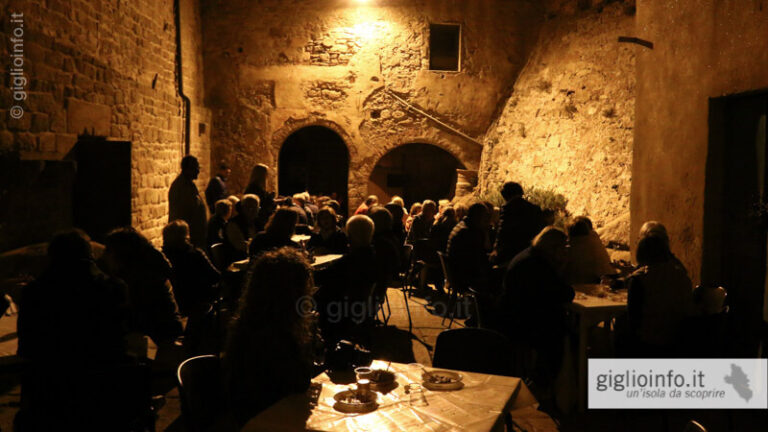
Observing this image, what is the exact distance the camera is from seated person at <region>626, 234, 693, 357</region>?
395 centimetres

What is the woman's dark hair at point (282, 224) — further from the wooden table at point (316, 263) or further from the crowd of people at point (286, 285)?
the wooden table at point (316, 263)

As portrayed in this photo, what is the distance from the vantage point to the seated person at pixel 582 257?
532cm

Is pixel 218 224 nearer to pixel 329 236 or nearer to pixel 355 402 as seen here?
pixel 329 236

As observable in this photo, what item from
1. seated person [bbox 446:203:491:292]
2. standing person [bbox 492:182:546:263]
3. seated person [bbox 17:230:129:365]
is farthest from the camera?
standing person [bbox 492:182:546:263]

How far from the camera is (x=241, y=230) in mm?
6566

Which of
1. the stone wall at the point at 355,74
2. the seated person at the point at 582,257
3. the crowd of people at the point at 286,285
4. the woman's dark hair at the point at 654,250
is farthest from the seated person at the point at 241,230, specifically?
the stone wall at the point at 355,74

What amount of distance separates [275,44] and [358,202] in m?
3.74

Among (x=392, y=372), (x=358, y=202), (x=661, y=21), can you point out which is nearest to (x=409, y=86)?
(x=358, y=202)

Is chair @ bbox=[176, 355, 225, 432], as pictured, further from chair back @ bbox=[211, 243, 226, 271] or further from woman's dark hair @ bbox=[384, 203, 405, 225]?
woman's dark hair @ bbox=[384, 203, 405, 225]

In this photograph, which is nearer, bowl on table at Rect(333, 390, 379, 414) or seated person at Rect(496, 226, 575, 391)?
bowl on table at Rect(333, 390, 379, 414)

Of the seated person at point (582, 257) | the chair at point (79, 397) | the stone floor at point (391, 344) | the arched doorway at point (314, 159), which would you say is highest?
the arched doorway at point (314, 159)

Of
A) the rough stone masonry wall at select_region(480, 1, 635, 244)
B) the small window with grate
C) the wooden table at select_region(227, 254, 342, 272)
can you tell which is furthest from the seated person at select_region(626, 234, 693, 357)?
the small window with grate

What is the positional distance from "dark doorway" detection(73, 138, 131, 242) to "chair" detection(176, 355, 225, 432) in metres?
5.68

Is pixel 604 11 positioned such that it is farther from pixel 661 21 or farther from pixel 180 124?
pixel 180 124
